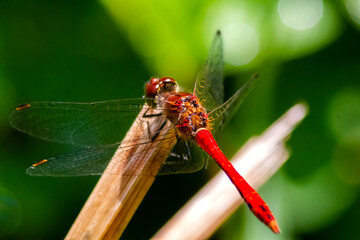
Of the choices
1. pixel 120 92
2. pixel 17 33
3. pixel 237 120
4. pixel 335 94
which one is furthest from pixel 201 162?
pixel 17 33

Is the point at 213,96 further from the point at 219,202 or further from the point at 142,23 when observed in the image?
the point at 142,23

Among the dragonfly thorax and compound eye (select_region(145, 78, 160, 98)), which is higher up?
compound eye (select_region(145, 78, 160, 98))

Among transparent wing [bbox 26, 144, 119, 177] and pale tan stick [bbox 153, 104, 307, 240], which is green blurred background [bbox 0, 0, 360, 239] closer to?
pale tan stick [bbox 153, 104, 307, 240]

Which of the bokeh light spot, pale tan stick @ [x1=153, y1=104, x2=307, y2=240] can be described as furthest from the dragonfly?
the bokeh light spot

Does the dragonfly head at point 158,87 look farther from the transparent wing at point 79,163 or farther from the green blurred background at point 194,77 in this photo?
the green blurred background at point 194,77

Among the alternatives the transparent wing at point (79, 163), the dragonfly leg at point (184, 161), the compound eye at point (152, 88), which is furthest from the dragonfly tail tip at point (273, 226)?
the compound eye at point (152, 88)

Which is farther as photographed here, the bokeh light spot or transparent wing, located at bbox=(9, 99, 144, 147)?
the bokeh light spot

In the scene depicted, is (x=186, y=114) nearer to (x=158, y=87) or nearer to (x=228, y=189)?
(x=158, y=87)
